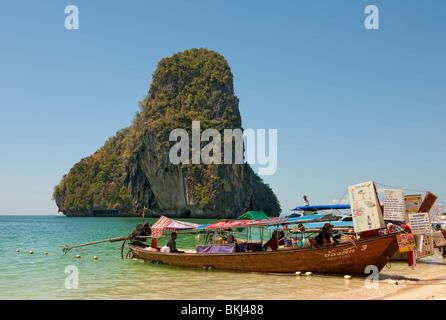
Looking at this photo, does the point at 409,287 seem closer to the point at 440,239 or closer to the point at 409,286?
the point at 409,286

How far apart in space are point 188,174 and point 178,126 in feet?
36.5

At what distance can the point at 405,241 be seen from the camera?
32.8ft

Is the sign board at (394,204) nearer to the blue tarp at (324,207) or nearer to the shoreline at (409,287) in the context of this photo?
the shoreline at (409,287)

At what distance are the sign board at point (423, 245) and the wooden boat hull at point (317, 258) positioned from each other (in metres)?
0.97

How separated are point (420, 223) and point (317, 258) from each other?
3.21 meters

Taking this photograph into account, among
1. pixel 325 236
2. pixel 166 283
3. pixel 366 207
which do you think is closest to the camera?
pixel 366 207

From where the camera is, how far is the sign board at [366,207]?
31.4 ft

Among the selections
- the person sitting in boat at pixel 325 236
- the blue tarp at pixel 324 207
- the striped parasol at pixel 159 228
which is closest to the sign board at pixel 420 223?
the person sitting in boat at pixel 325 236

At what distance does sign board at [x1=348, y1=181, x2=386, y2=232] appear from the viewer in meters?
9.58

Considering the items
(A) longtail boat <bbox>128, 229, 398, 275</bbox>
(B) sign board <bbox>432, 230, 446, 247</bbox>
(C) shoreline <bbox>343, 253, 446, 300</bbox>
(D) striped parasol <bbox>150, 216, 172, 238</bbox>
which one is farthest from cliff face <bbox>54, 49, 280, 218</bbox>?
(C) shoreline <bbox>343, 253, 446, 300</bbox>

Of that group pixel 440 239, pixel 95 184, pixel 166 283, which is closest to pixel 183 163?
pixel 95 184

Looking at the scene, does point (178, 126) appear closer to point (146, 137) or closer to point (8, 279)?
point (146, 137)

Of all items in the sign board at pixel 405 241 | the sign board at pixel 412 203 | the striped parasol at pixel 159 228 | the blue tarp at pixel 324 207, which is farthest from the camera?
the blue tarp at pixel 324 207
